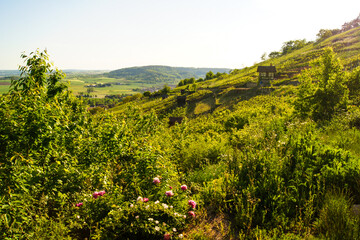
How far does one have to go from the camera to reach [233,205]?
4.16 metres

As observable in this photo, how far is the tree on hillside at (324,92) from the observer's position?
8.90 meters

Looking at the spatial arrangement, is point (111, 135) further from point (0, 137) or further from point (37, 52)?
point (37, 52)

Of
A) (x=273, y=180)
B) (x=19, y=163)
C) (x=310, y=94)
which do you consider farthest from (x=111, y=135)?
(x=310, y=94)

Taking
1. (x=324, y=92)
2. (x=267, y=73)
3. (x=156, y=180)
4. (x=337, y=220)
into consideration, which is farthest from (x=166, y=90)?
(x=337, y=220)

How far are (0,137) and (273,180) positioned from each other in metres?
5.12

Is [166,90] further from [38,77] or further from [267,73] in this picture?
[38,77]

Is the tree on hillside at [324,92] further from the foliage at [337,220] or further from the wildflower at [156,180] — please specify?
the wildflower at [156,180]

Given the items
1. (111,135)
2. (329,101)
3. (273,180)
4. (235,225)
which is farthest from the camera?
(329,101)

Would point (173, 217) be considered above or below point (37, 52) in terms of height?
below

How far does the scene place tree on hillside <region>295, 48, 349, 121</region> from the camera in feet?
29.2

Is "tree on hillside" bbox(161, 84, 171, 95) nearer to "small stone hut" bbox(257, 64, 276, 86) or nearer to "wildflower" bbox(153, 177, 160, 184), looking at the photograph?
"small stone hut" bbox(257, 64, 276, 86)

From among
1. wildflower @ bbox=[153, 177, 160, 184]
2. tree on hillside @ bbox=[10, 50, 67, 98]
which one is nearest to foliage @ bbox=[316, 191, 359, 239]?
wildflower @ bbox=[153, 177, 160, 184]

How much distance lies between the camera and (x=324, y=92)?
9.09 m

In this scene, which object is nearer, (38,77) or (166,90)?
(38,77)
